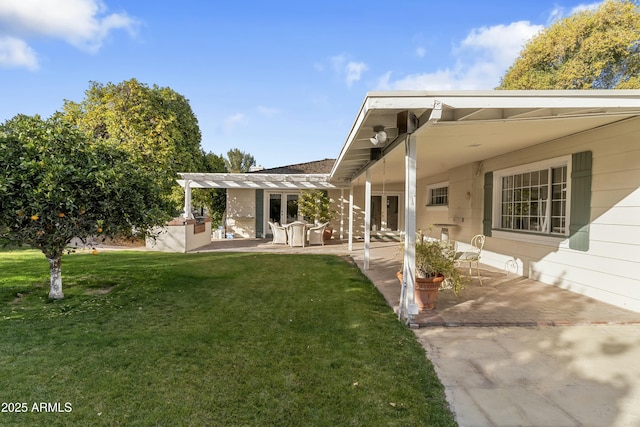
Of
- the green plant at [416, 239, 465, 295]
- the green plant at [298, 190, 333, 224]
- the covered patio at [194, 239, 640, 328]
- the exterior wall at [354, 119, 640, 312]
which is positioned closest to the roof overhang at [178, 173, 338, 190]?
the green plant at [298, 190, 333, 224]

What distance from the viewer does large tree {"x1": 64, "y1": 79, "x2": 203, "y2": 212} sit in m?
14.3

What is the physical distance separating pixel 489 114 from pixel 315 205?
32.0ft

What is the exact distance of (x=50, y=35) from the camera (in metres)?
9.01

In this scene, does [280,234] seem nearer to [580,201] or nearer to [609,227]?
[580,201]

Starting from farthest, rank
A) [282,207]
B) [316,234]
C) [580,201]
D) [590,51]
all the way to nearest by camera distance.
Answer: [590,51] < [282,207] < [316,234] < [580,201]

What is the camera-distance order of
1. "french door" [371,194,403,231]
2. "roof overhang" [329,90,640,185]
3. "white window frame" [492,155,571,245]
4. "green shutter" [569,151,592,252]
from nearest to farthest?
"roof overhang" [329,90,640,185] < "green shutter" [569,151,592,252] < "white window frame" [492,155,571,245] < "french door" [371,194,403,231]

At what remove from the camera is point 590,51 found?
15.3 m

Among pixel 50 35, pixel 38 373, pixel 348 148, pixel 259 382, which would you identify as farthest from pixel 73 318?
pixel 50 35

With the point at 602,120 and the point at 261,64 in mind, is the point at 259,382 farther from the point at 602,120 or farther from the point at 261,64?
the point at 261,64

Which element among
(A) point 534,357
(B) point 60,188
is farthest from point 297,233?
(A) point 534,357

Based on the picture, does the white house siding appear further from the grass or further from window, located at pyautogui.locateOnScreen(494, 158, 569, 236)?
the grass

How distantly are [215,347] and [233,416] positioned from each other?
1113mm

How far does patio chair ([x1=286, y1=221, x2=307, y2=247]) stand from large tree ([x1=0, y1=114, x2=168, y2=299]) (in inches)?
263

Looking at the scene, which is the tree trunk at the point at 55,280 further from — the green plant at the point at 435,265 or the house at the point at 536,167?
the green plant at the point at 435,265
